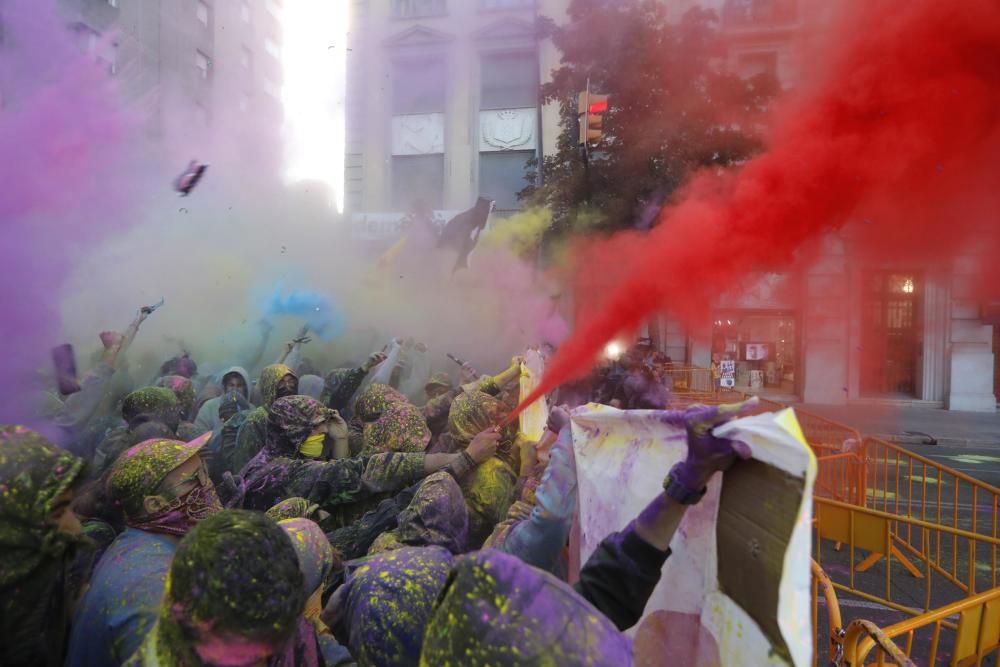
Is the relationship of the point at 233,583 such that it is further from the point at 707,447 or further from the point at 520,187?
the point at 520,187

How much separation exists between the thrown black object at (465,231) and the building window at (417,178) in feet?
11.8

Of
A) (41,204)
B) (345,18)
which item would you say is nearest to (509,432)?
(41,204)

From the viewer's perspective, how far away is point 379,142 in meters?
16.3

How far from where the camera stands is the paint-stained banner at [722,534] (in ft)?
3.49

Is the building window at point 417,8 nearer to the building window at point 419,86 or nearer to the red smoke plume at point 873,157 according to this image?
the building window at point 419,86

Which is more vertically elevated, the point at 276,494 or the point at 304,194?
the point at 304,194

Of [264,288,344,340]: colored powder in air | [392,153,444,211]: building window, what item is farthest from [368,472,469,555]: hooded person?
[392,153,444,211]: building window

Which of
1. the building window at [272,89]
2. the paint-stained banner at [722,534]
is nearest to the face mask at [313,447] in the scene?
the paint-stained banner at [722,534]

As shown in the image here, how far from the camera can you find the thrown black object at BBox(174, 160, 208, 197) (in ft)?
27.6

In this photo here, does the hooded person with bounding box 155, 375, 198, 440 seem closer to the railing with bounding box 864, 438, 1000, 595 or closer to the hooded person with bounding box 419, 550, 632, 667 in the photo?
the hooded person with bounding box 419, 550, 632, 667

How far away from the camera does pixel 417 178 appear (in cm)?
1688

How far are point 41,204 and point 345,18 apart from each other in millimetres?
11656

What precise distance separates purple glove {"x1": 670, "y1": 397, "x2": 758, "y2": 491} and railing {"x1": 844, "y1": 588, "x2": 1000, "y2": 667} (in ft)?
4.18

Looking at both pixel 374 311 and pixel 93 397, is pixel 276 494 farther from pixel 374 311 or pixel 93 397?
pixel 374 311
